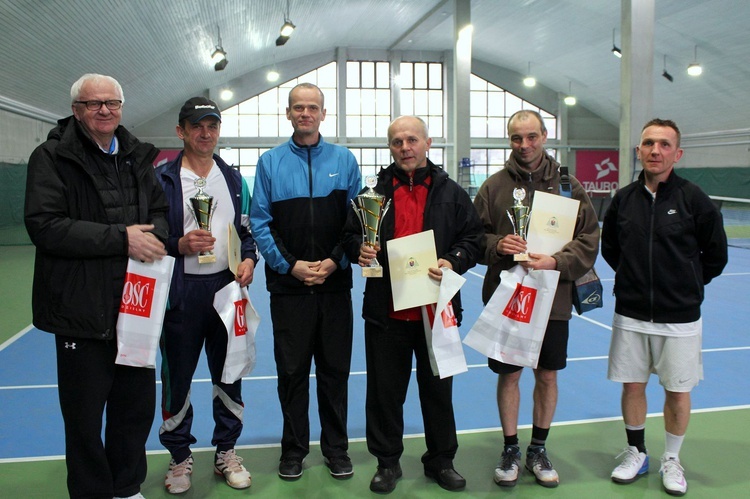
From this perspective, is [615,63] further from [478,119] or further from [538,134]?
[538,134]

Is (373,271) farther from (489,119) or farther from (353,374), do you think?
(489,119)

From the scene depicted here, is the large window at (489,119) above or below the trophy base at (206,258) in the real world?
above

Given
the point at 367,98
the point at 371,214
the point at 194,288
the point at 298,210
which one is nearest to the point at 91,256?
the point at 194,288

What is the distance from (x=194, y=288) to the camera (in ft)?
10.3

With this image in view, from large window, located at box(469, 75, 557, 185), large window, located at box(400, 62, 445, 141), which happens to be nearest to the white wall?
large window, located at box(400, 62, 445, 141)

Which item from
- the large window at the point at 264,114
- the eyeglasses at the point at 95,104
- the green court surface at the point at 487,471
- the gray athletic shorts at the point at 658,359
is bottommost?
the green court surface at the point at 487,471

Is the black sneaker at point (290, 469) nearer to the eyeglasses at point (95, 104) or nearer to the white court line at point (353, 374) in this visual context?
the white court line at point (353, 374)

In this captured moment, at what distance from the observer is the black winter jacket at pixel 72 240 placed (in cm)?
247

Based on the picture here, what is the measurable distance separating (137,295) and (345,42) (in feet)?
86.3

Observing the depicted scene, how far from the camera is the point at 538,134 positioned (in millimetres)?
3191

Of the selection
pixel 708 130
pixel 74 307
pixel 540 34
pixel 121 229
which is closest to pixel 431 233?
pixel 121 229

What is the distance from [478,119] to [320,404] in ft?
92.5

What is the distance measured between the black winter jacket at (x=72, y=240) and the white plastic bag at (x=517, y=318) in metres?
1.66

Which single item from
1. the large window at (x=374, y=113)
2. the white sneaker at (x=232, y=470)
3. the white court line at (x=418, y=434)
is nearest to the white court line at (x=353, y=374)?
the white court line at (x=418, y=434)
